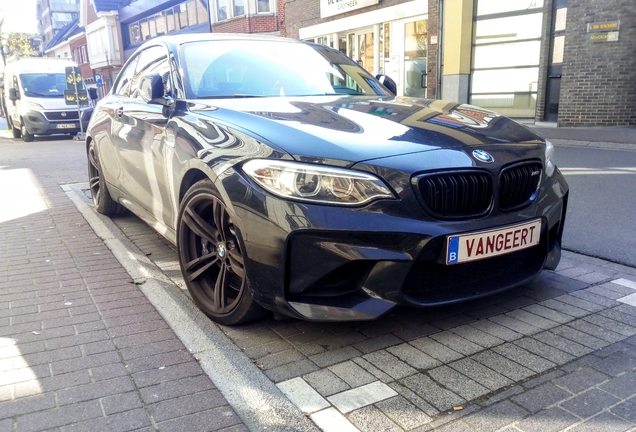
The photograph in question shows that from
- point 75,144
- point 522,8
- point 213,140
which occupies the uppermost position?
point 522,8

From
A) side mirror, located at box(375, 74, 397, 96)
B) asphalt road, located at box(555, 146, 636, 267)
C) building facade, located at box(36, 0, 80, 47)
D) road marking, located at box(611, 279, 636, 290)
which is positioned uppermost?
building facade, located at box(36, 0, 80, 47)

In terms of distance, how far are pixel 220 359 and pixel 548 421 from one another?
1528mm

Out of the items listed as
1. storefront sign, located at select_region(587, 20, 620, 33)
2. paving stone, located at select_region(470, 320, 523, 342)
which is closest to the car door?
paving stone, located at select_region(470, 320, 523, 342)

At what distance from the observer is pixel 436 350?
278 cm

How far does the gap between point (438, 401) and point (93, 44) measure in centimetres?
5069

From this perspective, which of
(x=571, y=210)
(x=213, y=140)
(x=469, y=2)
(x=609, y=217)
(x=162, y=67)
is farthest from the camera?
(x=469, y=2)

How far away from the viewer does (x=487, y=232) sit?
2727 mm

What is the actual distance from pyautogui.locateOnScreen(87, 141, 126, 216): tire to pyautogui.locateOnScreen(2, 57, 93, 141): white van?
41.0ft

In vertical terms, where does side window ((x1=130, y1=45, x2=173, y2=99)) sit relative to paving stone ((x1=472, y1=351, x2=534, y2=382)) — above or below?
above

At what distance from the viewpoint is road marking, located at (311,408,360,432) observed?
215 cm

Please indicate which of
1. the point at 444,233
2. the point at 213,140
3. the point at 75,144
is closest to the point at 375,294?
the point at 444,233

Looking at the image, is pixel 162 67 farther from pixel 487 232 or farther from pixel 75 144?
pixel 75 144

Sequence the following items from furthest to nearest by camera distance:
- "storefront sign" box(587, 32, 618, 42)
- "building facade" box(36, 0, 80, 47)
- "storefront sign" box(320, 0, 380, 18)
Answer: "building facade" box(36, 0, 80, 47)
"storefront sign" box(320, 0, 380, 18)
"storefront sign" box(587, 32, 618, 42)

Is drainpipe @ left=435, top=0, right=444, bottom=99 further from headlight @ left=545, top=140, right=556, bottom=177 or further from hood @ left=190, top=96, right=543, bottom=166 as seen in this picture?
headlight @ left=545, top=140, right=556, bottom=177
